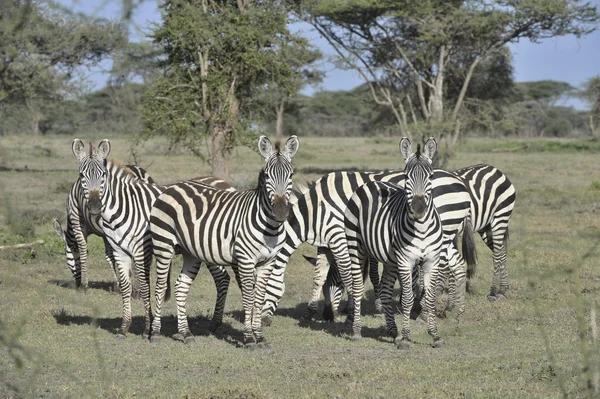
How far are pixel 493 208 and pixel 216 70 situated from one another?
323 inches

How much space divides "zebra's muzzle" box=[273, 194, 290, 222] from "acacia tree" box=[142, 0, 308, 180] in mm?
9666

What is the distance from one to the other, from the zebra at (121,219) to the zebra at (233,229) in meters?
0.28

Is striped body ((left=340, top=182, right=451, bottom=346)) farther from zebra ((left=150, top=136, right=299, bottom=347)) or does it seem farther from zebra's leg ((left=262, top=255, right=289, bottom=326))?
zebra ((left=150, top=136, right=299, bottom=347))

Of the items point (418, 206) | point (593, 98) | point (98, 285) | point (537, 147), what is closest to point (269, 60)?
point (98, 285)

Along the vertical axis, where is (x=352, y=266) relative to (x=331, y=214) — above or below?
below

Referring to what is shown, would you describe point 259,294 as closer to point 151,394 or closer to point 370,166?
point 151,394

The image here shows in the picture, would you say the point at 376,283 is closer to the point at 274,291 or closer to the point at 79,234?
the point at 274,291

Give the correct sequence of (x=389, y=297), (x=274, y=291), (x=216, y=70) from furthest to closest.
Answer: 1. (x=216, y=70)
2. (x=274, y=291)
3. (x=389, y=297)

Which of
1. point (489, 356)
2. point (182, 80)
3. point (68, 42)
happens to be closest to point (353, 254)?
point (489, 356)

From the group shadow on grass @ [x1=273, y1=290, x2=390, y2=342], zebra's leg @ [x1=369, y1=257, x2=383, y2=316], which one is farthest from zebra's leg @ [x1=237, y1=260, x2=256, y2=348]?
zebra's leg @ [x1=369, y1=257, x2=383, y2=316]

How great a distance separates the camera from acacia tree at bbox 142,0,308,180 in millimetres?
16406

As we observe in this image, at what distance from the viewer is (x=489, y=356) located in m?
7.09

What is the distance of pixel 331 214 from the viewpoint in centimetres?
880

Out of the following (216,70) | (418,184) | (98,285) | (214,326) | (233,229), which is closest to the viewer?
(418,184)
